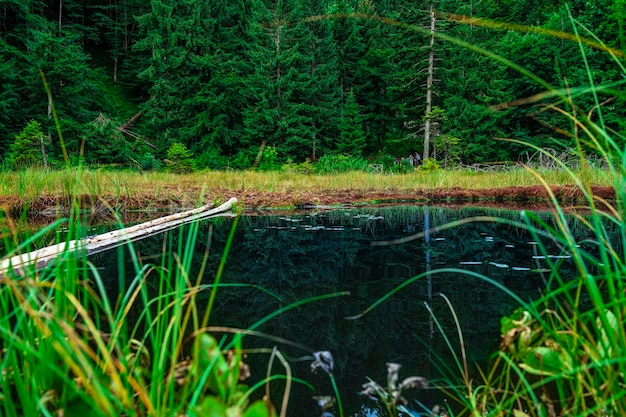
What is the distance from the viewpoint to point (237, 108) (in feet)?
78.8

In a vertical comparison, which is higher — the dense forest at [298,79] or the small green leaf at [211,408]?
the dense forest at [298,79]

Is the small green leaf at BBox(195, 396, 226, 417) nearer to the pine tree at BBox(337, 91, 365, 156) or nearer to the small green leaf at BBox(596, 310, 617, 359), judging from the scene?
the small green leaf at BBox(596, 310, 617, 359)

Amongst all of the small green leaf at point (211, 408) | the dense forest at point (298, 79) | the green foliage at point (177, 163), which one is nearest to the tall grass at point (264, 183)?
the green foliage at point (177, 163)

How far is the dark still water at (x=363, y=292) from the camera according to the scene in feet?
5.41

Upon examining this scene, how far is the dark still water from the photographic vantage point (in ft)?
5.41

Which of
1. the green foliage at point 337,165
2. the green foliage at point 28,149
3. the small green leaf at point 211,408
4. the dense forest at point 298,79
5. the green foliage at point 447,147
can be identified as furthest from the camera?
the dense forest at point 298,79

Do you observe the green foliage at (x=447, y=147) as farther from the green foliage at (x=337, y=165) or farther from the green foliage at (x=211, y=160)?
the green foliage at (x=211, y=160)

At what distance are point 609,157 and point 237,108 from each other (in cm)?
2421

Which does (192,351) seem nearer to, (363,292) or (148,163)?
(363,292)

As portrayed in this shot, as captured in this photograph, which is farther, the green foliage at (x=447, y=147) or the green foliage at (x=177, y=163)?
the green foliage at (x=447, y=147)

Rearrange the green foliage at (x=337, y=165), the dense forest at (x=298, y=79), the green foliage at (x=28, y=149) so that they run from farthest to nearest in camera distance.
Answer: the dense forest at (x=298, y=79)
the green foliage at (x=337, y=165)
the green foliage at (x=28, y=149)

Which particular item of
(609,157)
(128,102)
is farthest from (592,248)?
(128,102)

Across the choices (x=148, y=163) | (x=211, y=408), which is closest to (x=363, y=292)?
(x=211, y=408)

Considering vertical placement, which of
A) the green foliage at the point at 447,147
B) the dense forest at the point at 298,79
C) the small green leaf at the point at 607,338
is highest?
the dense forest at the point at 298,79
